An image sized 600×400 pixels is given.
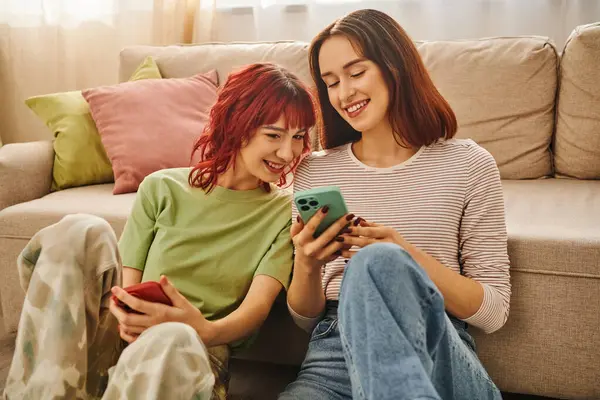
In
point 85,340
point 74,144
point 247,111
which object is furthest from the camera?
point 74,144

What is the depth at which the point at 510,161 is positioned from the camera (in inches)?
69.8

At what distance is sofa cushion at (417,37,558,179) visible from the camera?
175cm

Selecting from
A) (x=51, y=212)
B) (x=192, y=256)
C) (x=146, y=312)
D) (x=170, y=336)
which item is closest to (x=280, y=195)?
(x=192, y=256)

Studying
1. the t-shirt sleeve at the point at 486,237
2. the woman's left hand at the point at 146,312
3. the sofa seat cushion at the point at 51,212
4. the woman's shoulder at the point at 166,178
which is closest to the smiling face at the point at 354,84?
the t-shirt sleeve at the point at 486,237

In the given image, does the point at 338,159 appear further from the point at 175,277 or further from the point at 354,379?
the point at 354,379

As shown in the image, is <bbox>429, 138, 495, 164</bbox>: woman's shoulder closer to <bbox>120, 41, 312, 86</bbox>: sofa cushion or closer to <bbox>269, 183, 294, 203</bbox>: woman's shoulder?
<bbox>269, 183, 294, 203</bbox>: woman's shoulder

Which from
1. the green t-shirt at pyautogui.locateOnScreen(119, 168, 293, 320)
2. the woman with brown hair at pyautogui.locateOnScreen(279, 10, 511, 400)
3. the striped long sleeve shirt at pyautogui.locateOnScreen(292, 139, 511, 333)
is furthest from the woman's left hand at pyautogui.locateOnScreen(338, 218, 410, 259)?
the green t-shirt at pyautogui.locateOnScreen(119, 168, 293, 320)

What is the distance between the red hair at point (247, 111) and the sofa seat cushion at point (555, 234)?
18.6 inches

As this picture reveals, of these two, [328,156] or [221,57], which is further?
[221,57]

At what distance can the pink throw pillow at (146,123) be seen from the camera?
174 centimetres

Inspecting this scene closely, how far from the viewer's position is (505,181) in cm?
177

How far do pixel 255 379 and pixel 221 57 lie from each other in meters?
1.07

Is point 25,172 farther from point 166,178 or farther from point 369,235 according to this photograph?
point 369,235

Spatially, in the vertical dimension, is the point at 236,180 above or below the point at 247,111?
below
